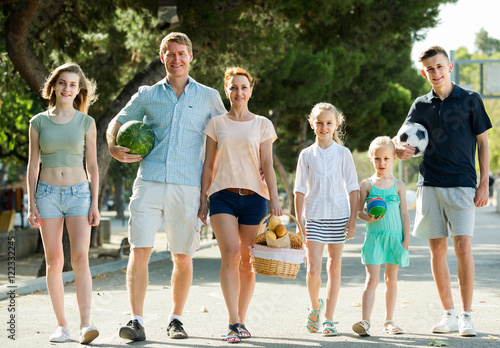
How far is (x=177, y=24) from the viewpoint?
38.0ft

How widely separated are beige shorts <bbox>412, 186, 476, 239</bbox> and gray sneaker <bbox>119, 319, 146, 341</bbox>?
2.39 metres

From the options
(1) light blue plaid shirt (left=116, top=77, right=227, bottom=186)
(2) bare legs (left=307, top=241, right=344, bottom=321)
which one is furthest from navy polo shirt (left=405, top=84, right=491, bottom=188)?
(1) light blue plaid shirt (left=116, top=77, right=227, bottom=186)

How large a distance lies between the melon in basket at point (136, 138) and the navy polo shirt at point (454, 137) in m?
2.32

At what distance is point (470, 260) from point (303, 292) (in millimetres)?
3092

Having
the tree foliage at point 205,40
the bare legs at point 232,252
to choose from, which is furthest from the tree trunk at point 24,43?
the bare legs at point 232,252

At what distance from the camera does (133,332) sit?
220 inches

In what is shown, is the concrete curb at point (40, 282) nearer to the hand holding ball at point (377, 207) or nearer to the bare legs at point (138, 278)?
the bare legs at point (138, 278)

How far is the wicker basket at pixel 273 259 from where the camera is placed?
5555mm

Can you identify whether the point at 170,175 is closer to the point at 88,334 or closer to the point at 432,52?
the point at 88,334

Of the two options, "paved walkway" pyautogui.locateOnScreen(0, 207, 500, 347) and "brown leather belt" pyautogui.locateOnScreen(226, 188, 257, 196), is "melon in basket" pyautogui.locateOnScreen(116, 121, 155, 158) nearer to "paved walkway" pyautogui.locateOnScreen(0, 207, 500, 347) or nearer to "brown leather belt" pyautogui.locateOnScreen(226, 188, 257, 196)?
"brown leather belt" pyautogui.locateOnScreen(226, 188, 257, 196)

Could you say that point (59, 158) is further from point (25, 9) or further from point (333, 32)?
point (333, 32)

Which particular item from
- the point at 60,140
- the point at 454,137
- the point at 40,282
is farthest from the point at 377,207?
the point at 40,282

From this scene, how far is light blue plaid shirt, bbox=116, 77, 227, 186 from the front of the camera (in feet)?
18.9

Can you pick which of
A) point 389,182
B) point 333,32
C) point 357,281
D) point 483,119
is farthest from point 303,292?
point 333,32
